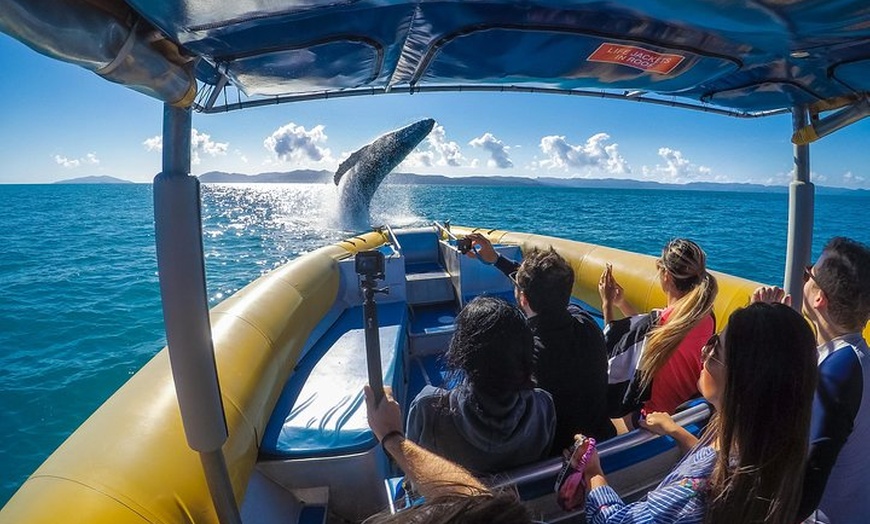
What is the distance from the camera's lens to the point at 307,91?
2.00 meters

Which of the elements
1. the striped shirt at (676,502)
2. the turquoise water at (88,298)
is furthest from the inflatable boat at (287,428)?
the turquoise water at (88,298)

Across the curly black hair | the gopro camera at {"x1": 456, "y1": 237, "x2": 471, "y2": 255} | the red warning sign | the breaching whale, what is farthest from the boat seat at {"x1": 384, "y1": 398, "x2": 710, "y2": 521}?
the breaching whale

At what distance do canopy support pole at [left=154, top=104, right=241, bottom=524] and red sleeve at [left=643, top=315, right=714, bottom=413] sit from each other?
7.30 feet

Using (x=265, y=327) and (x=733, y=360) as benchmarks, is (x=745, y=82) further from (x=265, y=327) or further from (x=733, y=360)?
(x=265, y=327)

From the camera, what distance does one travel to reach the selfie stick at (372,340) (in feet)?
5.45

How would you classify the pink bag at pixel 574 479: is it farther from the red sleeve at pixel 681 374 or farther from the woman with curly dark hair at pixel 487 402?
the red sleeve at pixel 681 374

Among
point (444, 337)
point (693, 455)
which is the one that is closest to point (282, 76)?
point (693, 455)

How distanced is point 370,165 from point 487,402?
22448mm

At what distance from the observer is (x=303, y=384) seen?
3.64 metres

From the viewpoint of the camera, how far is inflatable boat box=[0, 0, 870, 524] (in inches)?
47.4

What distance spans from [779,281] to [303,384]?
1715cm

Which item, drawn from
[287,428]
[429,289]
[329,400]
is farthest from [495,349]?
[429,289]

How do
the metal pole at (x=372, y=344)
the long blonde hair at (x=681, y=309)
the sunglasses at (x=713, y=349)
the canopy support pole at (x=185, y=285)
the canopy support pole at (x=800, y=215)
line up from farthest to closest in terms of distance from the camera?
the canopy support pole at (x=800, y=215) < the long blonde hair at (x=681, y=309) < the metal pole at (x=372, y=344) < the sunglasses at (x=713, y=349) < the canopy support pole at (x=185, y=285)

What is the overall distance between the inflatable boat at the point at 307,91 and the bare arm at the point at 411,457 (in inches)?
8.9
